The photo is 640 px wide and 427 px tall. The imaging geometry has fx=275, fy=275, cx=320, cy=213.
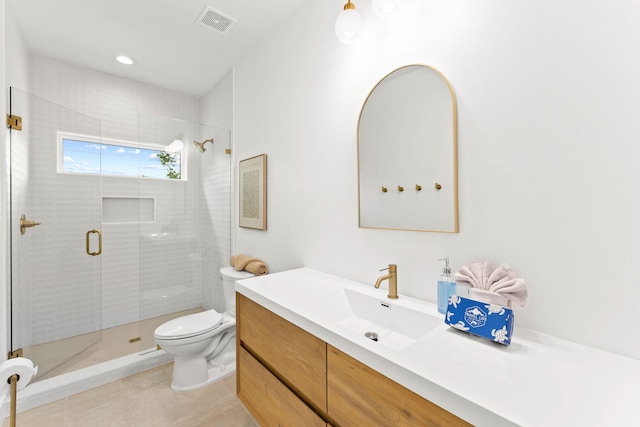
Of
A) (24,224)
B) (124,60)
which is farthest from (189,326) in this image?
(124,60)

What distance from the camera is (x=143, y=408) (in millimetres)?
1742

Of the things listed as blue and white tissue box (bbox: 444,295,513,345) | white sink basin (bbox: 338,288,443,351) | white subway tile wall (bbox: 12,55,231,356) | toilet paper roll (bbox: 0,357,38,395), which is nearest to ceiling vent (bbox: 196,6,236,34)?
white subway tile wall (bbox: 12,55,231,356)

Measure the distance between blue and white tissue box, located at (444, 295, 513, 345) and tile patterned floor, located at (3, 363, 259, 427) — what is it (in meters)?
1.43

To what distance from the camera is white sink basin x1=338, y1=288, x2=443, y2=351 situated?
108 cm

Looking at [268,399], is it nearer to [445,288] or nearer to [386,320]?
[386,320]

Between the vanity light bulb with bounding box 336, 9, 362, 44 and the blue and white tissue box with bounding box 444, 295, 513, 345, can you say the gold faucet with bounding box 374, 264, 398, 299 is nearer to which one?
the blue and white tissue box with bounding box 444, 295, 513, 345

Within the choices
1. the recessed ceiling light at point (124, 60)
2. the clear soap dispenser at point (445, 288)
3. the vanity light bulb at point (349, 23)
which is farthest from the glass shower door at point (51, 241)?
the clear soap dispenser at point (445, 288)

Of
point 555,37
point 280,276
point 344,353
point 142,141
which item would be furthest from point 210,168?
point 555,37

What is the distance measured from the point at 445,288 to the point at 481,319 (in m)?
0.22

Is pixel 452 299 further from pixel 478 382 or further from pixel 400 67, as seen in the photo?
pixel 400 67

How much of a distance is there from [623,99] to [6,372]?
89.2 inches

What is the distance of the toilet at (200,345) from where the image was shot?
1871mm

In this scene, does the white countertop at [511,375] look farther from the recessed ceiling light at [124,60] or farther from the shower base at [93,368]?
the recessed ceiling light at [124,60]

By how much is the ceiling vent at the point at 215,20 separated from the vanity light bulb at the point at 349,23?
1.16 meters
